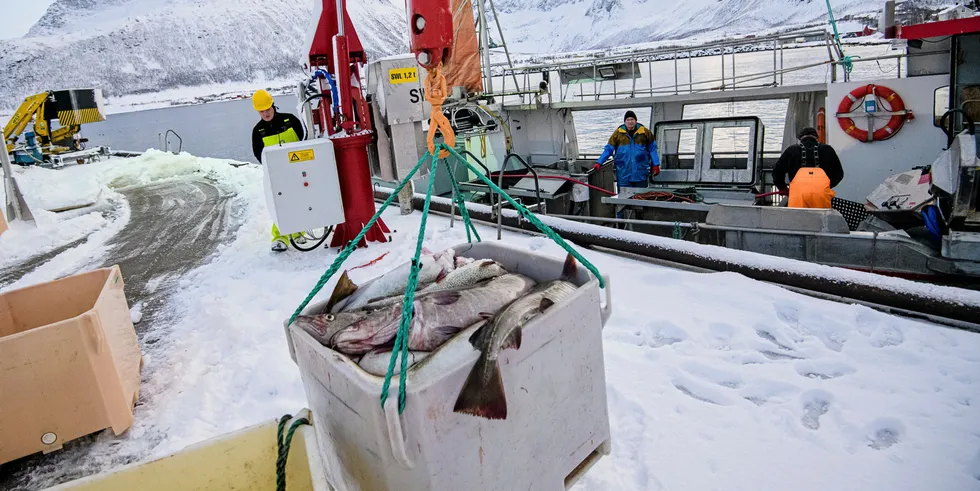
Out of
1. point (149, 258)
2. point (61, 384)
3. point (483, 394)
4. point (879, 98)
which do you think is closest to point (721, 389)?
point (483, 394)

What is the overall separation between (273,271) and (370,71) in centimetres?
250

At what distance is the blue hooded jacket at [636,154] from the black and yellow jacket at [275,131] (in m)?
4.73

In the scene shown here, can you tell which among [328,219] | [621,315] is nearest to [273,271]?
[328,219]

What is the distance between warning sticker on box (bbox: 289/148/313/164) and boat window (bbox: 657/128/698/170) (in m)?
5.52

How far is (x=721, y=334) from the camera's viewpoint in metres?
4.14

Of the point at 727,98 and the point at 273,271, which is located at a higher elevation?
the point at 727,98

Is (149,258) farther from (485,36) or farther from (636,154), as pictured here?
(636,154)

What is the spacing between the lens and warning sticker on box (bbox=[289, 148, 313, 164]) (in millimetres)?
6055

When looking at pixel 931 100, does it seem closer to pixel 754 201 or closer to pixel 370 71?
pixel 754 201

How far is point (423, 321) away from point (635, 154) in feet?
24.7

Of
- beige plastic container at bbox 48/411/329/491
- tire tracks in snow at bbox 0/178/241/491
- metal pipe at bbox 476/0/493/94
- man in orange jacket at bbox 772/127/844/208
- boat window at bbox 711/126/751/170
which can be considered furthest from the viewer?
metal pipe at bbox 476/0/493/94

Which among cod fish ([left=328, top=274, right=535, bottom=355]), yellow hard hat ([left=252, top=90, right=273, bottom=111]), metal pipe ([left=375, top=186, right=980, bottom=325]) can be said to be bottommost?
metal pipe ([left=375, top=186, right=980, bottom=325])

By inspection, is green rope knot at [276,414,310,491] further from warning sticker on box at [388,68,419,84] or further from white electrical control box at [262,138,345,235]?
warning sticker on box at [388,68,419,84]

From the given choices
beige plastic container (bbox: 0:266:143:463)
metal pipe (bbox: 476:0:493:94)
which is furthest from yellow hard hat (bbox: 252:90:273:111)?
metal pipe (bbox: 476:0:493:94)
